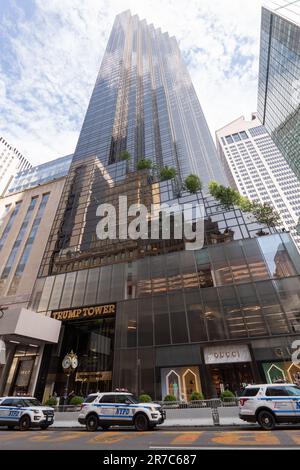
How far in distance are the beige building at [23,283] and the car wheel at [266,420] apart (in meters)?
20.3

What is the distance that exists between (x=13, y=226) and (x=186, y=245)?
33216 mm

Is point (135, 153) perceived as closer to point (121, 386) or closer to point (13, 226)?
point (13, 226)

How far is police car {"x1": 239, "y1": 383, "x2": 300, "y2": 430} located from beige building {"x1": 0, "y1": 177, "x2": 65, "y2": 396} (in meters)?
19.9

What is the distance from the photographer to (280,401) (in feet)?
34.0

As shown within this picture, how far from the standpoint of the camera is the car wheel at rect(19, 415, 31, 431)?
43.3 feet

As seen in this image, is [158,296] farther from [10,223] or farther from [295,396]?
[10,223]

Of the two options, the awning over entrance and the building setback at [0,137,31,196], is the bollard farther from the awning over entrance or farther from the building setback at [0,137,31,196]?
the building setback at [0,137,31,196]

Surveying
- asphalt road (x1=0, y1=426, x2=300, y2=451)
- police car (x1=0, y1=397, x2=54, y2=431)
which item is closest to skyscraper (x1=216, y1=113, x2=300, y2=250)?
asphalt road (x1=0, y1=426, x2=300, y2=451)

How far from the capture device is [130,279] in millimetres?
26453

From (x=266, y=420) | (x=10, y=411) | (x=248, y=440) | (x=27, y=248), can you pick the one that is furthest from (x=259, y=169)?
(x=10, y=411)

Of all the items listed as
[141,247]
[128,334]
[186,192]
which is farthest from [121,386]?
[186,192]

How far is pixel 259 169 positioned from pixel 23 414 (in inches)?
6809

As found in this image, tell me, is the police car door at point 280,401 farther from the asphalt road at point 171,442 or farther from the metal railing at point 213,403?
the metal railing at point 213,403

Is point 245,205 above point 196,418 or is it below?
above
